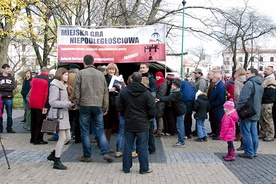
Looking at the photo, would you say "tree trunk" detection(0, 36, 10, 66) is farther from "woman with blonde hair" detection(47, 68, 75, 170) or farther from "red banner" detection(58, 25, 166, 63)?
"woman with blonde hair" detection(47, 68, 75, 170)

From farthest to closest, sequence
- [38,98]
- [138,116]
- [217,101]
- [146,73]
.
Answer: [217,101], [38,98], [146,73], [138,116]

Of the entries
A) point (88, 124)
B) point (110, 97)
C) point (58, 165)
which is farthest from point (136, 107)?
point (58, 165)

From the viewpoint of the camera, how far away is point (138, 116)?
5527 millimetres

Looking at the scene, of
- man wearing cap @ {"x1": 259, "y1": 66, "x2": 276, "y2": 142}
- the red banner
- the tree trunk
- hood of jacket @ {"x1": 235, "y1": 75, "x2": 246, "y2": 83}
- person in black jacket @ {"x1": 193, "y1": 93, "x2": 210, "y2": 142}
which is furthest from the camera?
the tree trunk

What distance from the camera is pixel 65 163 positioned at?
621cm

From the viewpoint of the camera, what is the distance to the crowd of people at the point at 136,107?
5609 mm

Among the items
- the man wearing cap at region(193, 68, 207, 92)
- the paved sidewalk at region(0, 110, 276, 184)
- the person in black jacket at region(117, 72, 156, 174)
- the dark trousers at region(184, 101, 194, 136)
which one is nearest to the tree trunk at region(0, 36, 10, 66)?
the paved sidewalk at region(0, 110, 276, 184)

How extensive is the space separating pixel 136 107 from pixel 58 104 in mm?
1409

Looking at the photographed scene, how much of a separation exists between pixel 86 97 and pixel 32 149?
2325mm

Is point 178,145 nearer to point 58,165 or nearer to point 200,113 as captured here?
point 200,113

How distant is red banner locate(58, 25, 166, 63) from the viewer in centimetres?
955

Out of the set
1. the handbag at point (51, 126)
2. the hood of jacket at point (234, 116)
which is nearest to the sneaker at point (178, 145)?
the hood of jacket at point (234, 116)

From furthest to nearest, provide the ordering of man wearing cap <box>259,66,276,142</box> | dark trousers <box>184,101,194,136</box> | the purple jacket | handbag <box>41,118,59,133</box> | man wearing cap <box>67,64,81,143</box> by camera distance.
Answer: dark trousers <box>184,101,194,136</box> → man wearing cap <box>259,66,276,142</box> → man wearing cap <box>67,64,81,143</box> → the purple jacket → handbag <box>41,118,59,133</box>

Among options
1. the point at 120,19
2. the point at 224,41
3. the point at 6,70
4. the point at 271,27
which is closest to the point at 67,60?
the point at 6,70
